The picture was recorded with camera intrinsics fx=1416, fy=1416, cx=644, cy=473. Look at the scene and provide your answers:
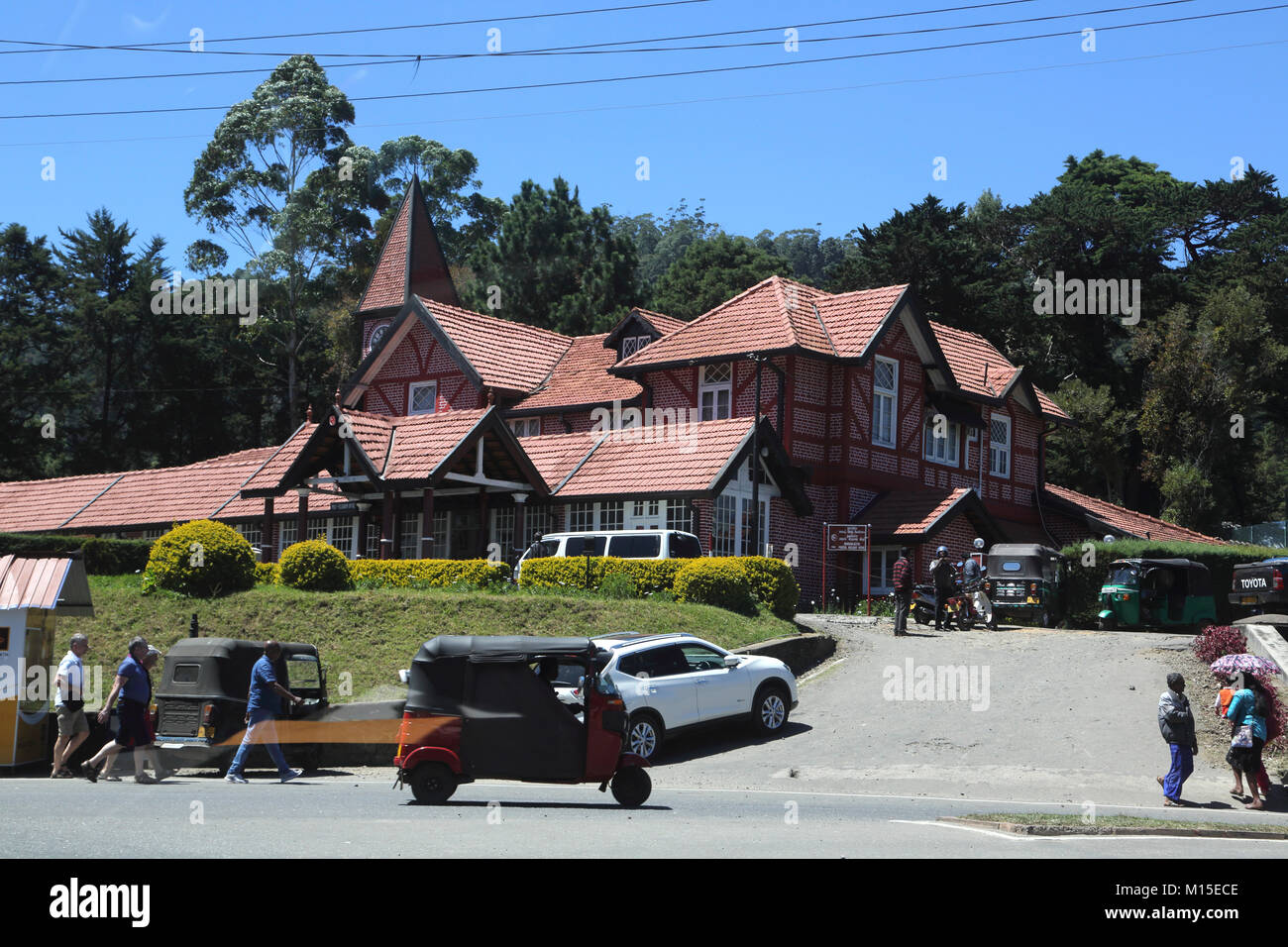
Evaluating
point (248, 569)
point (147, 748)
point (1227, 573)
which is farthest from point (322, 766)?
point (1227, 573)

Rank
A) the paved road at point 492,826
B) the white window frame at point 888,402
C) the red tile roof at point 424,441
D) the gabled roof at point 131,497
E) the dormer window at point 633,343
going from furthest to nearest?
1. the dormer window at point 633,343
2. the gabled roof at point 131,497
3. the white window frame at point 888,402
4. the red tile roof at point 424,441
5. the paved road at point 492,826

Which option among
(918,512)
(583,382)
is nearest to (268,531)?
(583,382)

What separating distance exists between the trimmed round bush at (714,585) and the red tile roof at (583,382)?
43.9 ft

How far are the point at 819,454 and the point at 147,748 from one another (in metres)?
23.2

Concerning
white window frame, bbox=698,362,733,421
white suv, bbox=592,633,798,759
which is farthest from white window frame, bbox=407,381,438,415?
white suv, bbox=592,633,798,759

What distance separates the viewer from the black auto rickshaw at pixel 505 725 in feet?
48.1

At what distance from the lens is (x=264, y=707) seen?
16.9 metres

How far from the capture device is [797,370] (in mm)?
36812

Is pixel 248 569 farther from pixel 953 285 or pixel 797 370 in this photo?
pixel 953 285

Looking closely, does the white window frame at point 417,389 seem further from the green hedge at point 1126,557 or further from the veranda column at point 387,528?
the green hedge at point 1126,557

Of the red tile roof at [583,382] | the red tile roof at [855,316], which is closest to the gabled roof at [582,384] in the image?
the red tile roof at [583,382]

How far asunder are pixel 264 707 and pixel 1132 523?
35.1 meters

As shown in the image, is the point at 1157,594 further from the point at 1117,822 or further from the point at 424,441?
the point at 1117,822

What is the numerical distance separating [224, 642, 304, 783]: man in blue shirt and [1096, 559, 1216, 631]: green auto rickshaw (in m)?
22.2
